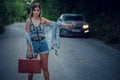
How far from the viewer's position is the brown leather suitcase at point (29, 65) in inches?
291

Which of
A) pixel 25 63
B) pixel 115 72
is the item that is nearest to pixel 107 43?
pixel 115 72

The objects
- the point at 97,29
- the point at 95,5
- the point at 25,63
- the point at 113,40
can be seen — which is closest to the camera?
the point at 25,63

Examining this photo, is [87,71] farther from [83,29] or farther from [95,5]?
[95,5]

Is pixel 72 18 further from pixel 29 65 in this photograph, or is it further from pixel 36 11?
pixel 29 65

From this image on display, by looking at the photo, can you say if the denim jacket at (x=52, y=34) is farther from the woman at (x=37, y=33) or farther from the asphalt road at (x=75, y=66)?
the asphalt road at (x=75, y=66)

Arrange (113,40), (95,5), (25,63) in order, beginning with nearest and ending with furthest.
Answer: (25,63), (113,40), (95,5)

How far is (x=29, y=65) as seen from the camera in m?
7.42

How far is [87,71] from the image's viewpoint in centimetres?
1152

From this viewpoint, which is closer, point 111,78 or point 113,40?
point 111,78

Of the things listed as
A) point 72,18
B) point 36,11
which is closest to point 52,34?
point 36,11

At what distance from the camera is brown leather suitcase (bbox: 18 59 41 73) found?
24.3ft

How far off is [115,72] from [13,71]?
2856 millimetres

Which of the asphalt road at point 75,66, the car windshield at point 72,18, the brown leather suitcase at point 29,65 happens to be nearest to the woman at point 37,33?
the brown leather suitcase at point 29,65

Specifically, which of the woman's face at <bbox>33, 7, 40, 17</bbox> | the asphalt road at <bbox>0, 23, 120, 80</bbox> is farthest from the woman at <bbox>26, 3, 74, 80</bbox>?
the asphalt road at <bbox>0, 23, 120, 80</bbox>
